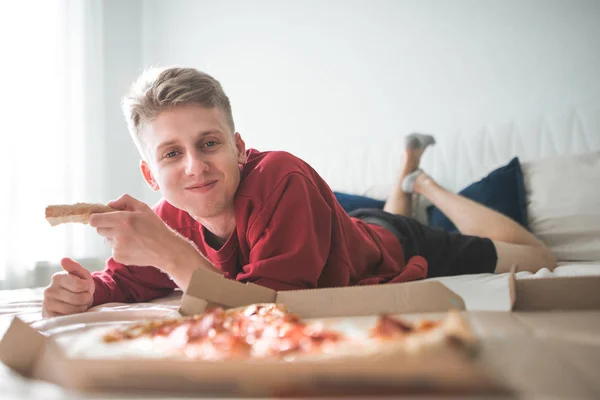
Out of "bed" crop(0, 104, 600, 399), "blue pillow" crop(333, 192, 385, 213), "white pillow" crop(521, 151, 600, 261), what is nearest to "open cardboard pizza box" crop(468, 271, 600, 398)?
"bed" crop(0, 104, 600, 399)

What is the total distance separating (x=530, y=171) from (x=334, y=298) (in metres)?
1.43

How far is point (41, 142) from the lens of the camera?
2.47 metres

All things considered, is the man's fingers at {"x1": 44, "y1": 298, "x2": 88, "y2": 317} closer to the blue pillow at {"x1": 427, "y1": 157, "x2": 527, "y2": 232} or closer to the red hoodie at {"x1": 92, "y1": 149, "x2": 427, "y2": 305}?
the red hoodie at {"x1": 92, "y1": 149, "x2": 427, "y2": 305}

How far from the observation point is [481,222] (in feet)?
5.24

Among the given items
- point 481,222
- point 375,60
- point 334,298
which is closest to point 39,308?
point 334,298

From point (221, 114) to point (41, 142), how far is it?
6.04 feet

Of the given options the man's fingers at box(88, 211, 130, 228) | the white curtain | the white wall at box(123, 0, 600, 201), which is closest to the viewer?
the man's fingers at box(88, 211, 130, 228)

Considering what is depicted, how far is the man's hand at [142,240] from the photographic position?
2.69ft

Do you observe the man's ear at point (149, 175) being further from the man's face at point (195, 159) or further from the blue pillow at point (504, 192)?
the blue pillow at point (504, 192)

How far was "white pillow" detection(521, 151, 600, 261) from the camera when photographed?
4.96 ft

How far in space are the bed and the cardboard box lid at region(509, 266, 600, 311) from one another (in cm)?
33

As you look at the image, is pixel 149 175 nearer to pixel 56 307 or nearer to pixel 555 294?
pixel 56 307

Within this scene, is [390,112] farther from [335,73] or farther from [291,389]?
[291,389]

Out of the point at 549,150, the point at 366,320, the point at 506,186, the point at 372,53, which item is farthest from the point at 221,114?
the point at 372,53
